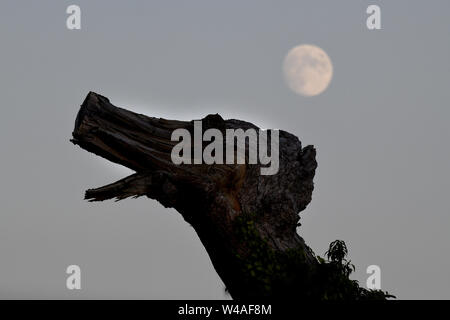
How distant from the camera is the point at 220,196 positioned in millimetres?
16438

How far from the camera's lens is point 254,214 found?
1731 cm

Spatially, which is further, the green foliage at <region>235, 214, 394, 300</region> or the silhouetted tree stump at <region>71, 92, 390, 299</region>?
Answer: the green foliage at <region>235, 214, 394, 300</region>

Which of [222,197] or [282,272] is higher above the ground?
[222,197]

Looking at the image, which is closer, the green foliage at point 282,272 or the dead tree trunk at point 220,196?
the dead tree trunk at point 220,196

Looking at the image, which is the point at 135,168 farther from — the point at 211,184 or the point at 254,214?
Result: the point at 254,214

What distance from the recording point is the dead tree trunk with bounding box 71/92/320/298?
603 inches

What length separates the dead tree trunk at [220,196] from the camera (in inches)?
603

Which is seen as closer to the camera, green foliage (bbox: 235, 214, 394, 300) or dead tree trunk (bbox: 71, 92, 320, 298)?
dead tree trunk (bbox: 71, 92, 320, 298)

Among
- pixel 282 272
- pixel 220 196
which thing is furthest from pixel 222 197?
pixel 282 272

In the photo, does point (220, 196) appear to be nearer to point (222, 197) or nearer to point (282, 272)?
point (222, 197)

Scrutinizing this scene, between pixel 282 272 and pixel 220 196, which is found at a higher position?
pixel 220 196
